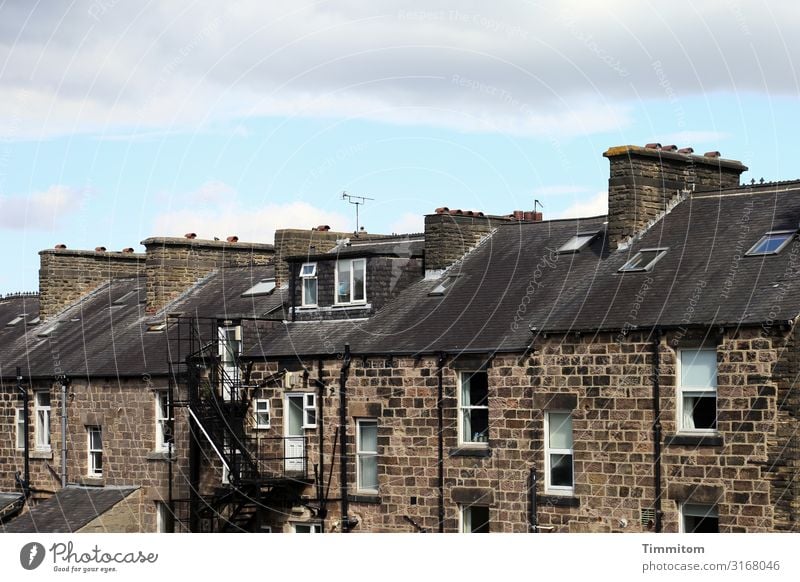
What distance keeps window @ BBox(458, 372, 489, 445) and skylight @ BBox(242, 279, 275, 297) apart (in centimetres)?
1023

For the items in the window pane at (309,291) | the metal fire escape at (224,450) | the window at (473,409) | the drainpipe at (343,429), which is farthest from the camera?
the window pane at (309,291)

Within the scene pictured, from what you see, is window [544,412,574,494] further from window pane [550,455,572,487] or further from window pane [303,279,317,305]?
window pane [303,279,317,305]

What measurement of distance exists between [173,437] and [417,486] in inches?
331

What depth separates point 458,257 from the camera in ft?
119

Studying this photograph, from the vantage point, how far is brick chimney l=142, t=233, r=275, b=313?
43375mm

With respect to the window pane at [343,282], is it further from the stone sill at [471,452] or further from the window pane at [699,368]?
the window pane at [699,368]

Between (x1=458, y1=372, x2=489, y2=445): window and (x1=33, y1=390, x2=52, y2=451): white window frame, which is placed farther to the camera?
(x1=33, y1=390, x2=52, y2=451): white window frame

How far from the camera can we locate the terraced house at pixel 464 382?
91.6 feet

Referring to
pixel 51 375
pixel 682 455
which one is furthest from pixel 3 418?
pixel 682 455

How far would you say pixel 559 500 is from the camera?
98.0 ft

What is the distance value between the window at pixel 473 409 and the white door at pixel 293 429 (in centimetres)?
476

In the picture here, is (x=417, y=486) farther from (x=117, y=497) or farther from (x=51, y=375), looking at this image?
(x=51, y=375)

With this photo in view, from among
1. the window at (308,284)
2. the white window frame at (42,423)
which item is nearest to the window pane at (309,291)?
the window at (308,284)

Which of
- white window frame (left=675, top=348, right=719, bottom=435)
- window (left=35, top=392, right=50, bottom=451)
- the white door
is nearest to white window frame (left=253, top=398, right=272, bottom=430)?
the white door
